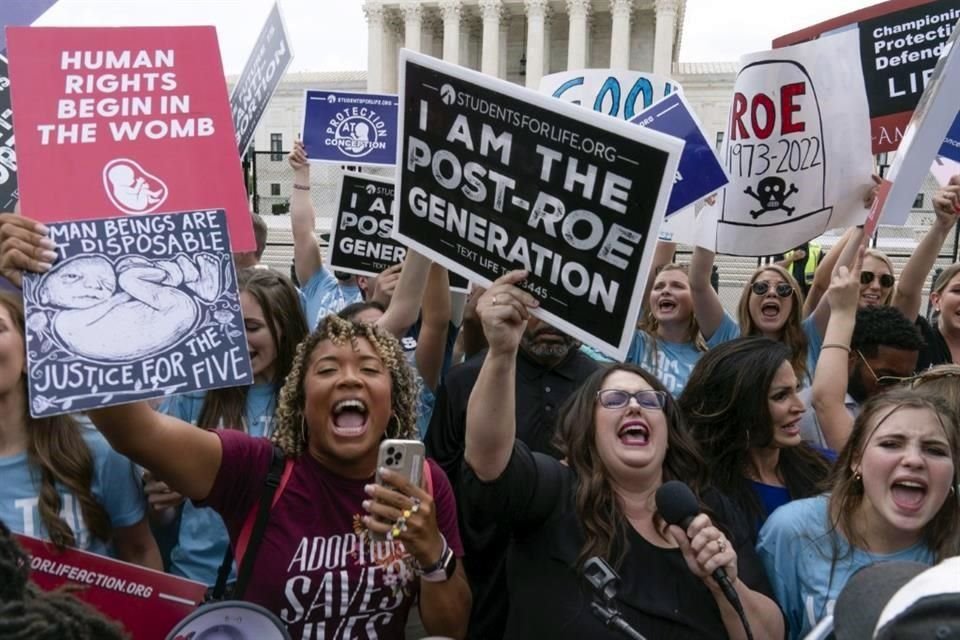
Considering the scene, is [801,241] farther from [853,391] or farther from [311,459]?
[311,459]

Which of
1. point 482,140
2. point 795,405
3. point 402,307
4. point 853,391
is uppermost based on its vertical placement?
point 482,140

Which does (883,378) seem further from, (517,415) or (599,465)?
(599,465)

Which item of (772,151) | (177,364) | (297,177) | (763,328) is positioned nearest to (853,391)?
(763,328)

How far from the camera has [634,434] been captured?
2477 mm

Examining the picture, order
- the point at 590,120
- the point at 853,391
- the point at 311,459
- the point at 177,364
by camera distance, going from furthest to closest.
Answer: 1. the point at 853,391
2. the point at 311,459
3. the point at 590,120
4. the point at 177,364

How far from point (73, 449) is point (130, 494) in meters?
0.20

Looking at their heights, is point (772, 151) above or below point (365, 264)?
above

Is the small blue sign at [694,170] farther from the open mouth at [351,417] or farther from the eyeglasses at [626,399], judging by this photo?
the open mouth at [351,417]

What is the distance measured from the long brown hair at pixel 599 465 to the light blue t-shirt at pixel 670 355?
160 cm

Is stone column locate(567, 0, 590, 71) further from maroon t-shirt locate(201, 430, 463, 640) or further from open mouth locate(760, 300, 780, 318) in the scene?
maroon t-shirt locate(201, 430, 463, 640)

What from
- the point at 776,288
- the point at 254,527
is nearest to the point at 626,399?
the point at 254,527

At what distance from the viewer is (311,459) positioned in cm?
225

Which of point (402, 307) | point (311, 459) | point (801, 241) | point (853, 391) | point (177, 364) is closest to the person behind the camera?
point (177, 364)

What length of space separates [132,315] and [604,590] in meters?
1.27
